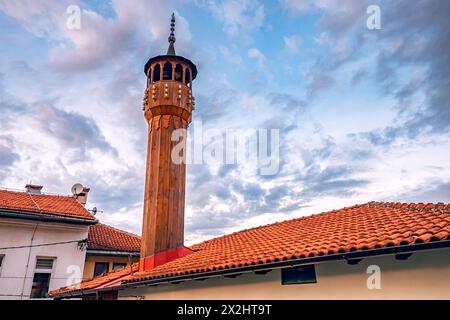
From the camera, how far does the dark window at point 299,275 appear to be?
7.04 metres

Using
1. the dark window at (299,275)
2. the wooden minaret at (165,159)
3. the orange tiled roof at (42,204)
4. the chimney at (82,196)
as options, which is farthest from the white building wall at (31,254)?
the dark window at (299,275)

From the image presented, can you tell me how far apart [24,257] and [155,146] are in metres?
7.56

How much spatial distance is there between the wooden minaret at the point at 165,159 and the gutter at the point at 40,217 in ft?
15.3

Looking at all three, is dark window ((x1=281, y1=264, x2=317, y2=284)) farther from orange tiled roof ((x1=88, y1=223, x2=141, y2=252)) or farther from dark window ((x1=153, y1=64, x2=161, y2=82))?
orange tiled roof ((x1=88, y1=223, x2=141, y2=252))

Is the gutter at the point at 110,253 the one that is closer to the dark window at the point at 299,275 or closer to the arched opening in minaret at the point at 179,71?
the arched opening in minaret at the point at 179,71

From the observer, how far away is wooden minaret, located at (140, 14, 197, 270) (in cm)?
1341

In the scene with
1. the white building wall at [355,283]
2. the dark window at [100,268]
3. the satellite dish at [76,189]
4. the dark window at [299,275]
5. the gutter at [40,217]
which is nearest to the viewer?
the white building wall at [355,283]

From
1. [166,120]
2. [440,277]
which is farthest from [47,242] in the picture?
[440,277]

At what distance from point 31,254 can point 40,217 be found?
1615 mm

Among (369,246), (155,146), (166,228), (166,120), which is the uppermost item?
(166,120)

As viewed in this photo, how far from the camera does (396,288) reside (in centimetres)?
585
